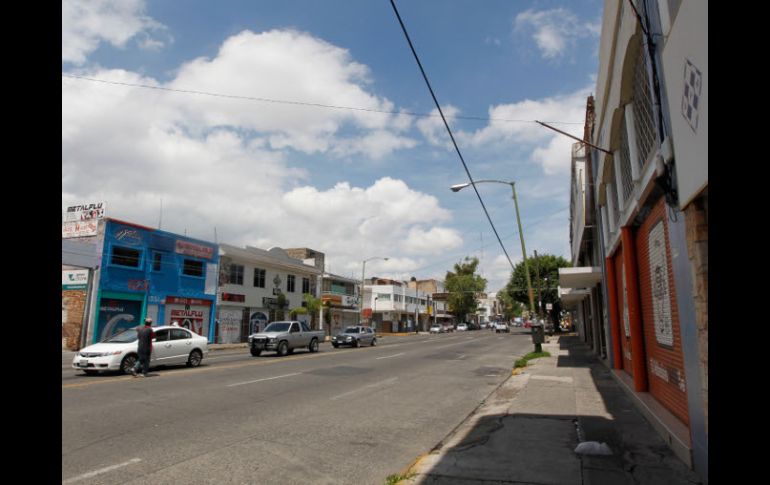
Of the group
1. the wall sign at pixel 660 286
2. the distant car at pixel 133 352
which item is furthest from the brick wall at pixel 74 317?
the wall sign at pixel 660 286

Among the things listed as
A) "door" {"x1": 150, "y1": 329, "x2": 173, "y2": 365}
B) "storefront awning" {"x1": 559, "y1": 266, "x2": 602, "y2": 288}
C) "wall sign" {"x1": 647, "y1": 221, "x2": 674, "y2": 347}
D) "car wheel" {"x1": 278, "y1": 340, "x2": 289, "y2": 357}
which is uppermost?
"storefront awning" {"x1": 559, "y1": 266, "x2": 602, "y2": 288}

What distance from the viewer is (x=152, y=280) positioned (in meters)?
30.6

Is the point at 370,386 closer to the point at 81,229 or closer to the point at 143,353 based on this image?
the point at 143,353

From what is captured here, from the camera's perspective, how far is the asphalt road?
579 cm

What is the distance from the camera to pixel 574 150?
63.1ft

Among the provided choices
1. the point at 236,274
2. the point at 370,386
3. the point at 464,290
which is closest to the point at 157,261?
the point at 236,274

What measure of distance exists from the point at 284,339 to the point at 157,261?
519 inches

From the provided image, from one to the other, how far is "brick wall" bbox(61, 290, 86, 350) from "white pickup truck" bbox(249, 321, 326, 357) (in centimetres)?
1104

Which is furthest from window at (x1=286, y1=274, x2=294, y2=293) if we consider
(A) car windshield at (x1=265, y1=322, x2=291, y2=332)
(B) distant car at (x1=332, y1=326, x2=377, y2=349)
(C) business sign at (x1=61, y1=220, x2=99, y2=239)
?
(A) car windshield at (x1=265, y1=322, x2=291, y2=332)

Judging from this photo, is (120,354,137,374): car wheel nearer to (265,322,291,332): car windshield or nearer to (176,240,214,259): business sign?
(265,322,291,332): car windshield

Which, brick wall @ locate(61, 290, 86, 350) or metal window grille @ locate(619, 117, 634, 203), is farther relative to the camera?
brick wall @ locate(61, 290, 86, 350)

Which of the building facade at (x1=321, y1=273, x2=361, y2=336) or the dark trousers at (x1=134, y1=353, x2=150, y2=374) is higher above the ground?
the building facade at (x1=321, y1=273, x2=361, y2=336)

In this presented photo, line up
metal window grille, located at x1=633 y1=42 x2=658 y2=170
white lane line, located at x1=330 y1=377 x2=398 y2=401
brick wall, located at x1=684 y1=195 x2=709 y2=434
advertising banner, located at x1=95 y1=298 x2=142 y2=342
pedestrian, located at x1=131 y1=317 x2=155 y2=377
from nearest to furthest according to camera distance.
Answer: brick wall, located at x1=684 y1=195 x2=709 y2=434
metal window grille, located at x1=633 y1=42 x2=658 y2=170
white lane line, located at x1=330 y1=377 x2=398 y2=401
pedestrian, located at x1=131 y1=317 x2=155 y2=377
advertising banner, located at x1=95 y1=298 x2=142 y2=342
